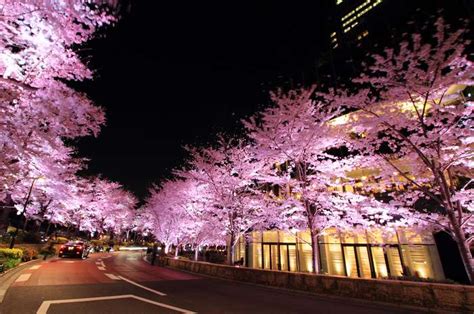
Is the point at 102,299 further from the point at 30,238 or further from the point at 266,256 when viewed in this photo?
the point at 30,238

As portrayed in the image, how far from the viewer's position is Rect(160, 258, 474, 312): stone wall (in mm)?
6934

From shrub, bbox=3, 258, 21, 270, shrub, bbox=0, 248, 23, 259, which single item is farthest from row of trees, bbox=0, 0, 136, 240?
shrub, bbox=0, 248, 23, 259

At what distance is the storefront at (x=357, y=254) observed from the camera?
50.1ft

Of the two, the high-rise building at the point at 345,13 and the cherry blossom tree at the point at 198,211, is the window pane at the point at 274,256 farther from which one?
the high-rise building at the point at 345,13

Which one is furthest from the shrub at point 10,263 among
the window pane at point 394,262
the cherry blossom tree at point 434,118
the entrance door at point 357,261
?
the window pane at point 394,262

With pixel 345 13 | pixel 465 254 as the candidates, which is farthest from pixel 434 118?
pixel 345 13

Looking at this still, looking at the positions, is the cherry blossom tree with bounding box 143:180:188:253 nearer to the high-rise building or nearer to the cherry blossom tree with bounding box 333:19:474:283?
the cherry blossom tree with bounding box 333:19:474:283

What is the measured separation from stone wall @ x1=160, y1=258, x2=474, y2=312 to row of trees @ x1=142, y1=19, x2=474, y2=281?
1081 millimetres

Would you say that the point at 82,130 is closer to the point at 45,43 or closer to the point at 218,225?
the point at 45,43

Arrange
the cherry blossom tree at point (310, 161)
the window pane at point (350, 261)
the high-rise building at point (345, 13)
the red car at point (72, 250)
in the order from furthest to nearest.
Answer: the high-rise building at point (345, 13) → the red car at point (72, 250) → the window pane at point (350, 261) → the cherry blossom tree at point (310, 161)

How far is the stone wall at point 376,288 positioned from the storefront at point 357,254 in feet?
8.27

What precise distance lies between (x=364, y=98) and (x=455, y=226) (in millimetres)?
5075

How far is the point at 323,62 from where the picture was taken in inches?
1034

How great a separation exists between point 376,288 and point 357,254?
10.9 meters
